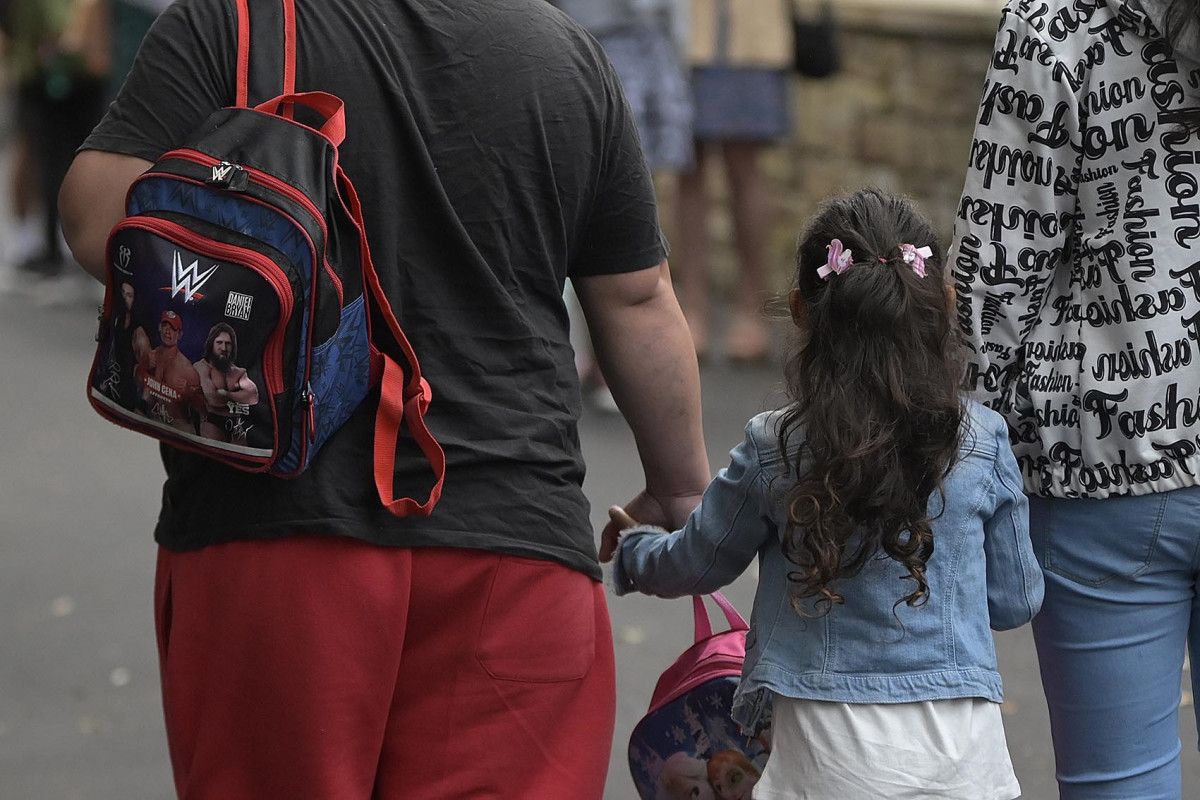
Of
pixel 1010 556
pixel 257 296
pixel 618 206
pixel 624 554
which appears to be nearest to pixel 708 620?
pixel 624 554

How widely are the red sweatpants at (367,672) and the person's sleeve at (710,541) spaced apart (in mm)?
221

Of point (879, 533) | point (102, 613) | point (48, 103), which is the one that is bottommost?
point (102, 613)

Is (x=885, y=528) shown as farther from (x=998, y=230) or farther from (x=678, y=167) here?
(x=678, y=167)

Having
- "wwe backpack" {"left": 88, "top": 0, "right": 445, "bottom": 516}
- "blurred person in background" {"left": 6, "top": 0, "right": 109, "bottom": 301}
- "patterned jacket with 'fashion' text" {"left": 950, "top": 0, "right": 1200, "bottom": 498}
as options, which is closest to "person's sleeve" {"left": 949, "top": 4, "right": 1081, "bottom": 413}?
"patterned jacket with 'fashion' text" {"left": 950, "top": 0, "right": 1200, "bottom": 498}

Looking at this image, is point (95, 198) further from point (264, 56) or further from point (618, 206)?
point (618, 206)

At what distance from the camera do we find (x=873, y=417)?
2219 millimetres

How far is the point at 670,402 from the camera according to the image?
253 centimetres

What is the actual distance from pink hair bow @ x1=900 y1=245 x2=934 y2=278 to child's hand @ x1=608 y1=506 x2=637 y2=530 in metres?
0.66

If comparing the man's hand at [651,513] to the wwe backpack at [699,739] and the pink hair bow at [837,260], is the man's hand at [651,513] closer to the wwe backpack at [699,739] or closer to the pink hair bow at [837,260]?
the wwe backpack at [699,739]

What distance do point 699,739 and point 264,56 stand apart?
3.91ft

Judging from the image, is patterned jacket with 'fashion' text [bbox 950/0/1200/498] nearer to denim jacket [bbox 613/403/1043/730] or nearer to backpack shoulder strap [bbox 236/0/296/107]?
denim jacket [bbox 613/403/1043/730]

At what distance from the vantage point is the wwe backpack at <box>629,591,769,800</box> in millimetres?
2557

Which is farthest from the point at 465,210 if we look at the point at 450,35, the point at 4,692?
the point at 4,692

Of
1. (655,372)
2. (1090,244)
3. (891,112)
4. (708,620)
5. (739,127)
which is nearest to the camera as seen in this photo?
(1090,244)
